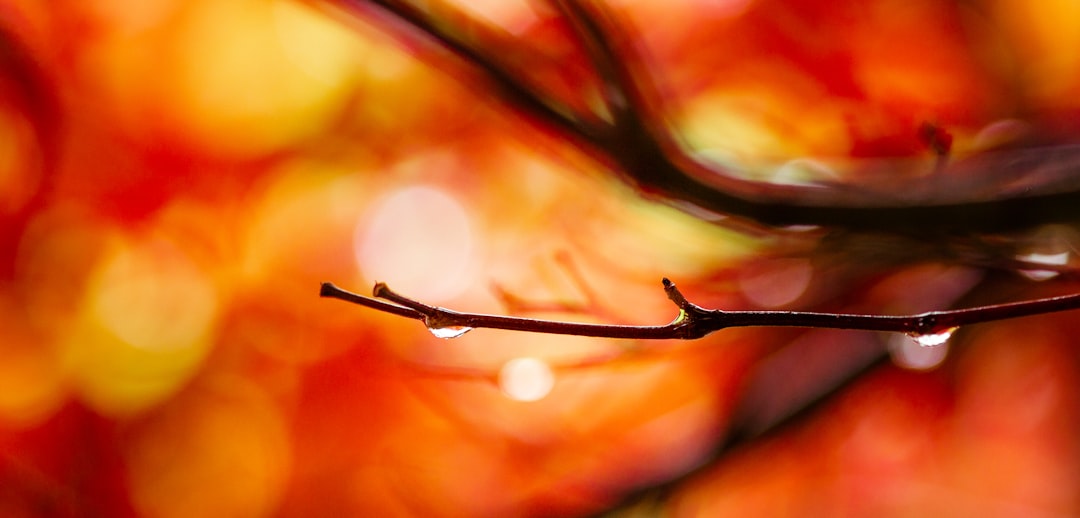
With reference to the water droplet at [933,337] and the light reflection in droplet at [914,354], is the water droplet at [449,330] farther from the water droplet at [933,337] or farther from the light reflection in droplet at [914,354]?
the light reflection in droplet at [914,354]

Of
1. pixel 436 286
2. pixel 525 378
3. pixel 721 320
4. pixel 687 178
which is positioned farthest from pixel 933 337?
pixel 436 286

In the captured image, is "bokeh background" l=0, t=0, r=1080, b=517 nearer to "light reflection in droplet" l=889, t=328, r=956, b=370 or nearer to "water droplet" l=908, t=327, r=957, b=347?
"light reflection in droplet" l=889, t=328, r=956, b=370

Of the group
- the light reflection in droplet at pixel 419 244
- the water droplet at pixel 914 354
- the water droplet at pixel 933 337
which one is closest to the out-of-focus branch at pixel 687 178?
the water droplet at pixel 933 337

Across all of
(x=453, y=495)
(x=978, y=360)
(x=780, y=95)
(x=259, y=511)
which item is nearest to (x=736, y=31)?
(x=780, y=95)

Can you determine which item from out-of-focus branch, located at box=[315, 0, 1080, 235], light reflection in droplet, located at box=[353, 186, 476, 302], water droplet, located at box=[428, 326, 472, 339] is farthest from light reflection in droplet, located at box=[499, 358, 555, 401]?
water droplet, located at box=[428, 326, 472, 339]

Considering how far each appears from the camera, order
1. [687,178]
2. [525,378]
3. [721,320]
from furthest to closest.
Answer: [525,378] < [687,178] < [721,320]

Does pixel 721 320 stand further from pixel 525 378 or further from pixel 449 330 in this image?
pixel 525 378

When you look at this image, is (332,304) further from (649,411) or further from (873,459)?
(873,459)

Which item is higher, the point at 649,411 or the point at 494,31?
the point at 494,31
